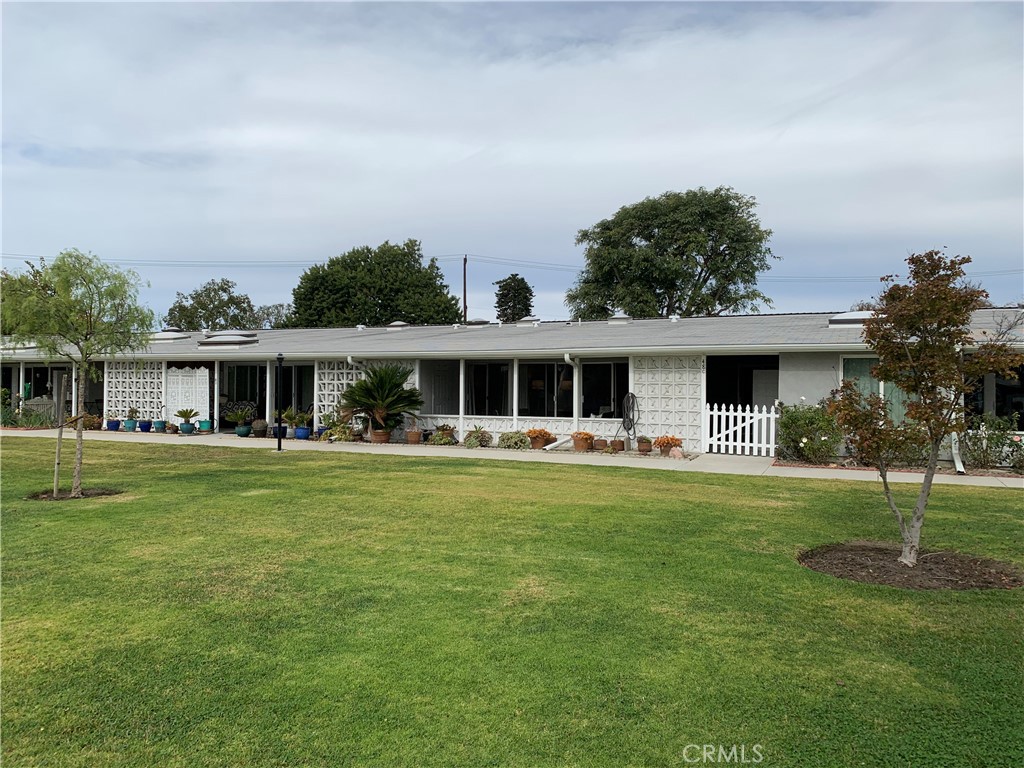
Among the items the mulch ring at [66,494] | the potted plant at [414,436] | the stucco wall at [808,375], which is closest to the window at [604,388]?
the stucco wall at [808,375]

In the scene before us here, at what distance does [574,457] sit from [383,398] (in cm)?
555

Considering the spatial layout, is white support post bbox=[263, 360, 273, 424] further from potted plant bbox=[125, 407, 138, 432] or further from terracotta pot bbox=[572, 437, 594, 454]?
terracotta pot bbox=[572, 437, 594, 454]

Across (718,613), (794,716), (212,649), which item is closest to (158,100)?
(212,649)

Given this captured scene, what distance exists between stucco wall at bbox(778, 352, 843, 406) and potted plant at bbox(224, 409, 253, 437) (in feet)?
48.2

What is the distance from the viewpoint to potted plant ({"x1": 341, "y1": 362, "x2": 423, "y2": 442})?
18188mm

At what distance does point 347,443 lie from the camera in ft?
61.1

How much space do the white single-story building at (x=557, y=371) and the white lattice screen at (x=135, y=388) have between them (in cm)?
4

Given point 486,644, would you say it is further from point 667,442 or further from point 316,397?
point 316,397

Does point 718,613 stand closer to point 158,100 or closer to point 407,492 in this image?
point 407,492

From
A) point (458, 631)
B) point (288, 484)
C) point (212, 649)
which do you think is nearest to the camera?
point (212, 649)

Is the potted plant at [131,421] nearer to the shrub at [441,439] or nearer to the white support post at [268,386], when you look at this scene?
the white support post at [268,386]

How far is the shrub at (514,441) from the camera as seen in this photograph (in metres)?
17.5

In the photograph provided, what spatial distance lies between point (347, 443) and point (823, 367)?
11617mm

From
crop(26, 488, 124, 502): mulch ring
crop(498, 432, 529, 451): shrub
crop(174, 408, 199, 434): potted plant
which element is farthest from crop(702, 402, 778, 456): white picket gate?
crop(174, 408, 199, 434): potted plant
